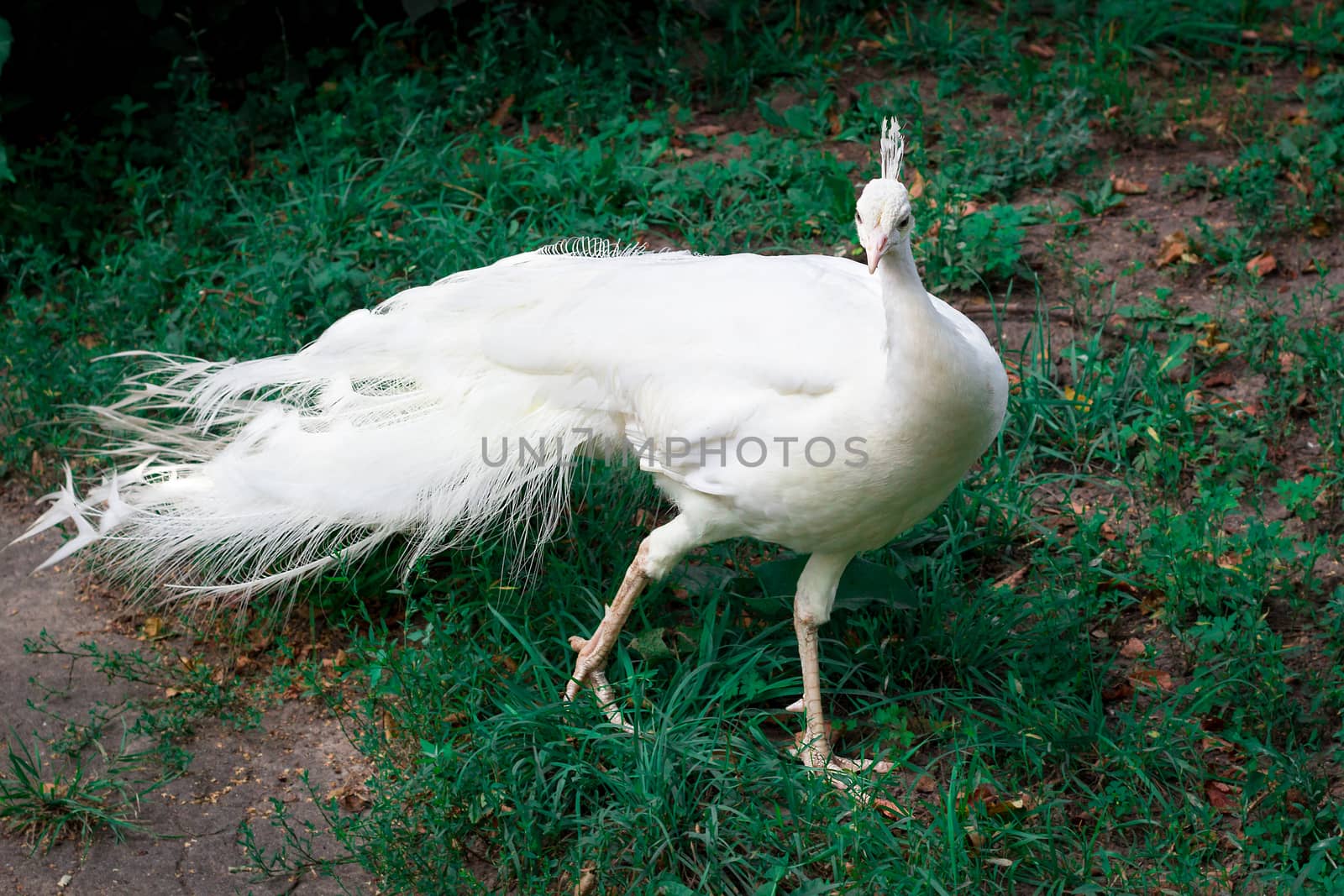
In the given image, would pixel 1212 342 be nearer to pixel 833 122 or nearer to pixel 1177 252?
pixel 1177 252

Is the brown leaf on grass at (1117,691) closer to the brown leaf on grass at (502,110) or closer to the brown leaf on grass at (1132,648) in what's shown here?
the brown leaf on grass at (1132,648)

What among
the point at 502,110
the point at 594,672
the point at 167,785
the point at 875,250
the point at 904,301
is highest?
the point at 875,250

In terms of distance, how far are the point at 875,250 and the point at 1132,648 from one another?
5.47 ft

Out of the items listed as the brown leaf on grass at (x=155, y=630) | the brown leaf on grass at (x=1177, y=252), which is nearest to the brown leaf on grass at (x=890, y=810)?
the brown leaf on grass at (x=155, y=630)

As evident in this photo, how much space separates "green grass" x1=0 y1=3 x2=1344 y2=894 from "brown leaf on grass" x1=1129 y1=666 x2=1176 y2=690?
1 cm

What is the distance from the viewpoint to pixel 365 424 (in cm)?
352

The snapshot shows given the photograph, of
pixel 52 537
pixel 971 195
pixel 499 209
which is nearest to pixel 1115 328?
pixel 971 195

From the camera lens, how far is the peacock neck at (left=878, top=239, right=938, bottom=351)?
2605 millimetres

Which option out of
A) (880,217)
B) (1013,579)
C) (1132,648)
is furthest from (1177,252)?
(880,217)

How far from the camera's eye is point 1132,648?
3.57 meters

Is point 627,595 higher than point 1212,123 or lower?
lower

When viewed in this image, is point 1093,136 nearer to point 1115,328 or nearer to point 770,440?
point 1115,328

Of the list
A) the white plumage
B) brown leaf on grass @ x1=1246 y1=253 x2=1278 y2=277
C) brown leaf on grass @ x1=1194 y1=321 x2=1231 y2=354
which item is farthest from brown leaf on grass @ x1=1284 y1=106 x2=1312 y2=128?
the white plumage

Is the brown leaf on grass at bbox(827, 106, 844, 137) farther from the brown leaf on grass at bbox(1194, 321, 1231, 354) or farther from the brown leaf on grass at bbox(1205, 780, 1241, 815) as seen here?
the brown leaf on grass at bbox(1205, 780, 1241, 815)
